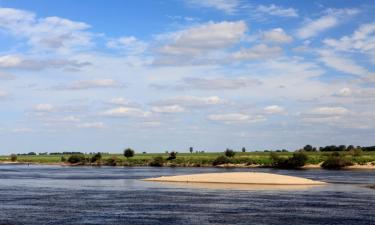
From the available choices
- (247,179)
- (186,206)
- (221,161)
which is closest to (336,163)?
(221,161)

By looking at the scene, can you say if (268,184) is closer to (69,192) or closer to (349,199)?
(349,199)

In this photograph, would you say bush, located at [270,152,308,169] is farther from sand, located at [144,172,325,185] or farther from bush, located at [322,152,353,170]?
sand, located at [144,172,325,185]

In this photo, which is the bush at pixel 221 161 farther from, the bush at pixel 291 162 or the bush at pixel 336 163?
the bush at pixel 336 163

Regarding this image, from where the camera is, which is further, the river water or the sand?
the sand

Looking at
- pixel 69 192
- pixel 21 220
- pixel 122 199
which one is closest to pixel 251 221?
pixel 21 220

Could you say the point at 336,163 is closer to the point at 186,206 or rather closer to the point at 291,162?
the point at 291,162

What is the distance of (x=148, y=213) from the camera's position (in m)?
54.2

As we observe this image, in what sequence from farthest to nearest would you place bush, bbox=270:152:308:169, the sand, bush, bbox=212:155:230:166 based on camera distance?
bush, bbox=212:155:230:166
bush, bbox=270:152:308:169
the sand

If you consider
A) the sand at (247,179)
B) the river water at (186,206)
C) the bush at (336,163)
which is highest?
the bush at (336,163)

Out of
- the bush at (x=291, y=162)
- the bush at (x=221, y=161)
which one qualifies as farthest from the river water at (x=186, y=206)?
the bush at (x=221, y=161)

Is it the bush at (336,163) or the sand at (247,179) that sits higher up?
the bush at (336,163)

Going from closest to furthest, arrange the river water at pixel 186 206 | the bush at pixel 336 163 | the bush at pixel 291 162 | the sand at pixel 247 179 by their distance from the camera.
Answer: the river water at pixel 186 206
the sand at pixel 247 179
the bush at pixel 336 163
the bush at pixel 291 162

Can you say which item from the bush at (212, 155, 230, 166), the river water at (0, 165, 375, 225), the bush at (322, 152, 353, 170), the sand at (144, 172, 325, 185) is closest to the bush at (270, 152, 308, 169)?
the bush at (322, 152, 353, 170)

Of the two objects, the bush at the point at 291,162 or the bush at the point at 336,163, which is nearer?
the bush at the point at 336,163
